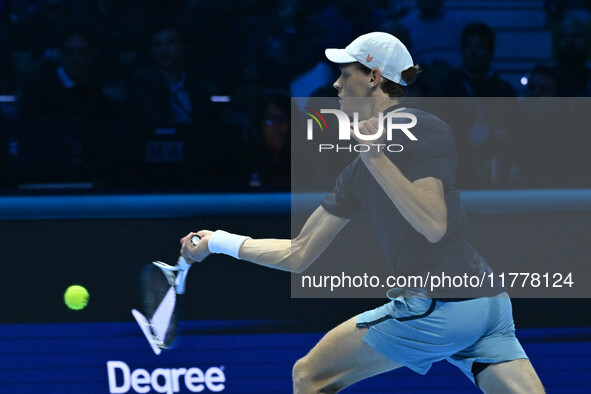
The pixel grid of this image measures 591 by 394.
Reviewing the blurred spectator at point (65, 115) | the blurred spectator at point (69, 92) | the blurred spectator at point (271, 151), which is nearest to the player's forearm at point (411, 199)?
the blurred spectator at point (271, 151)

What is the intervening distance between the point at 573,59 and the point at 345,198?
11.2 ft

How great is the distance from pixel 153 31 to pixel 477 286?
3948mm

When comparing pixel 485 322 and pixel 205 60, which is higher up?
pixel 205 60

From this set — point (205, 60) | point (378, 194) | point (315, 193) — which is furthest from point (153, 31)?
point (378, 194)

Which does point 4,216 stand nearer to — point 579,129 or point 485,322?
point 485,322

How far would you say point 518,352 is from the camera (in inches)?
107

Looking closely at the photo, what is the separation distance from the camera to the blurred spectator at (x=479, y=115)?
431 cm

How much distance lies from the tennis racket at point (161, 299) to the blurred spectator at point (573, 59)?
123 inches

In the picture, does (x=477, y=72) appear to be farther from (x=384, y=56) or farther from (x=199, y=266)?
(x=384, y=56)

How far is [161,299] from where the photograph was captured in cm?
322

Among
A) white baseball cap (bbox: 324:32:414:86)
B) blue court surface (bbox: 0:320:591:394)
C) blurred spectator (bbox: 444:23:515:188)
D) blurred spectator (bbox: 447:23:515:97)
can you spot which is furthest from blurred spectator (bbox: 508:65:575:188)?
white baseball cap (bbox: 324:32:414:86)

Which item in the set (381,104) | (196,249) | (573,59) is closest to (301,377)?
(196,249)

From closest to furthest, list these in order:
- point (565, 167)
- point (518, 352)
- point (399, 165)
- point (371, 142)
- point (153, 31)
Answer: point (371, 142) < point (399, 165) < point (518, 352) < point (565, 167) < point (153, 31)

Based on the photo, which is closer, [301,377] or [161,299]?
[301,377]
